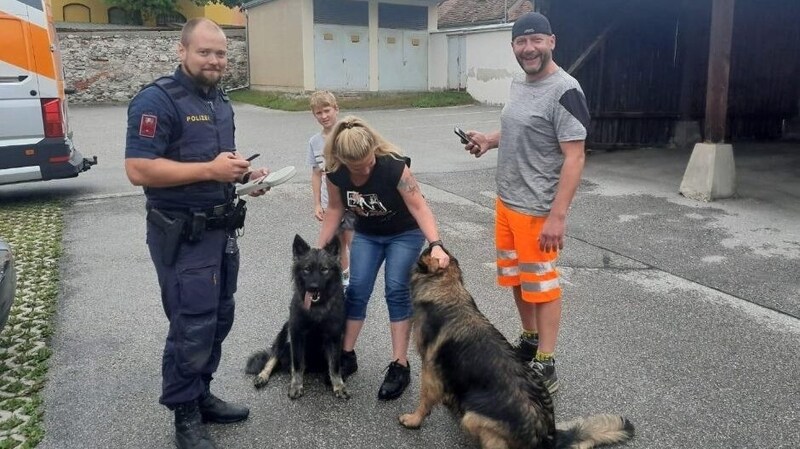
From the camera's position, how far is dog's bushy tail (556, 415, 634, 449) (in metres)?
3.02

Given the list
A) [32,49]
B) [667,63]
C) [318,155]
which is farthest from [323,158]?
[667,63]

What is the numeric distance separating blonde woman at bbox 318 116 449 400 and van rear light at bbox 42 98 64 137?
21.0ft

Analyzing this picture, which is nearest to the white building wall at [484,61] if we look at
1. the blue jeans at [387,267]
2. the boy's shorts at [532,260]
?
the boy's shorts at [532,260]

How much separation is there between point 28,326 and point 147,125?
290 centimetres

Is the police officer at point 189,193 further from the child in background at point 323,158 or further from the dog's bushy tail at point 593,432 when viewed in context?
the dog's bushy tail at point 593,432

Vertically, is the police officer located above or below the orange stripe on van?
below

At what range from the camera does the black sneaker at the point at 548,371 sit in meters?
3.76

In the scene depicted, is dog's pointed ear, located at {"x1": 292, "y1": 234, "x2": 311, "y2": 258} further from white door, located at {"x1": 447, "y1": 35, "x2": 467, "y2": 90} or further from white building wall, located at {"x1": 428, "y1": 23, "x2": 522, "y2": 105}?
white door, located at {"x1": 447, "y1": 35, "x2": 467, "y2": 90}

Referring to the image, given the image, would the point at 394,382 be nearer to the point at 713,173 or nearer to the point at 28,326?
the point at 28,326

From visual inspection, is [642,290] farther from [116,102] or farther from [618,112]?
[116,102]

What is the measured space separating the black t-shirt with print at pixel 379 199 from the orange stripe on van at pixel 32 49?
666 centimetres

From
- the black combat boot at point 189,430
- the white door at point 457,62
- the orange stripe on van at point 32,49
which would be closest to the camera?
the black combat boot at point 189,430

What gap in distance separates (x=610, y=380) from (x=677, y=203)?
573cm

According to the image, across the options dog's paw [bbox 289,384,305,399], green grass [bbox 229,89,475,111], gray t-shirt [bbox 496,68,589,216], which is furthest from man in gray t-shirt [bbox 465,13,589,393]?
green grass [bbox 229,89,475,111]
